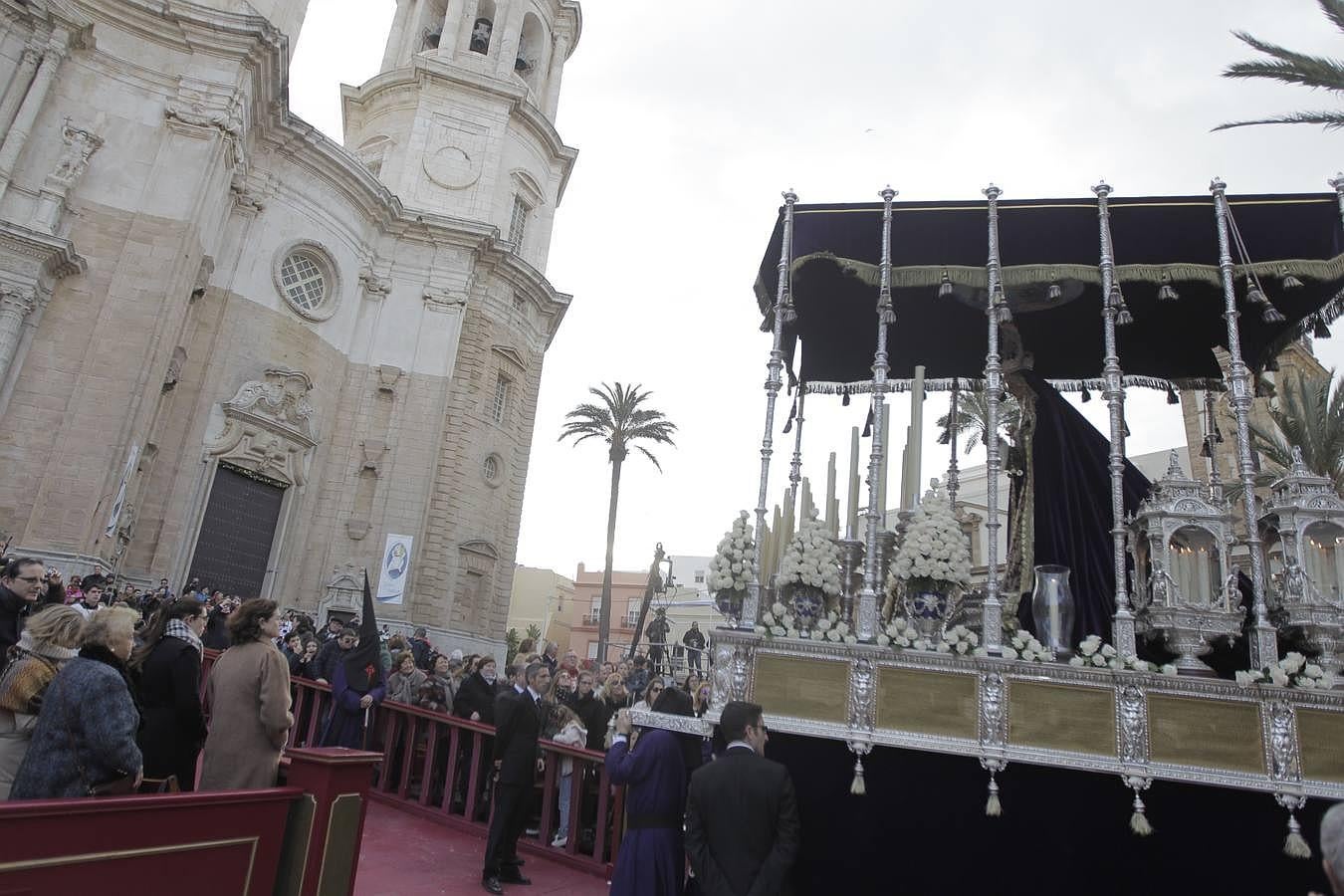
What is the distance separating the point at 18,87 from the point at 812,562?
18.5m

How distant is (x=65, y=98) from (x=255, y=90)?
13.6 ft

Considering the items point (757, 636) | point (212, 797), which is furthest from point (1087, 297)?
point (212, 797)

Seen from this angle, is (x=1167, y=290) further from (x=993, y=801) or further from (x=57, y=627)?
(x=57, y=627)

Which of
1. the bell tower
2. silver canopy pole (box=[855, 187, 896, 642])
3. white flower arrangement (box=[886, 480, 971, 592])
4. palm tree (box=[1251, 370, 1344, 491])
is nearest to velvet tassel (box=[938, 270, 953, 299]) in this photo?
silver canopy pole (box=[855, 187, 896, 642])

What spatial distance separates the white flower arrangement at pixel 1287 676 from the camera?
5.49 metres

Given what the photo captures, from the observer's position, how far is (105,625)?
160 inches

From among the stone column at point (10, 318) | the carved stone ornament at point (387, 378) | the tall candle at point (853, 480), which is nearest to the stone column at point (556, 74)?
the carved stone ornament at point (387, 378)

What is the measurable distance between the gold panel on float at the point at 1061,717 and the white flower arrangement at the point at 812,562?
5.20ft

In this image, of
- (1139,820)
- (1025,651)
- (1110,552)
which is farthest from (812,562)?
(1110,552)

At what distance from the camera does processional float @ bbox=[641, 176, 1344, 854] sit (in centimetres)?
554

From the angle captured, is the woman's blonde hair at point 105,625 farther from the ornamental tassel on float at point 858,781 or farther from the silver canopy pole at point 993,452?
the silver canopy pole at point 993,452

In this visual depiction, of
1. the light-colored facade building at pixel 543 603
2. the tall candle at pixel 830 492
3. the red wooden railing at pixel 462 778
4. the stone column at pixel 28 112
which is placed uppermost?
the stone column at pixel 28 112

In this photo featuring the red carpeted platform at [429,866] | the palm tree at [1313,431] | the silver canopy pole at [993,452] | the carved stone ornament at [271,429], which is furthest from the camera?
the carved stone ornament at [271,429]

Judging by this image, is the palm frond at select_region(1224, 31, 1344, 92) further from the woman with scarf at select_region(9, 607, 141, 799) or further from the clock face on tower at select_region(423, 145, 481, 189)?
the clock face on tower at select_region(423, 145, 481, 189)
